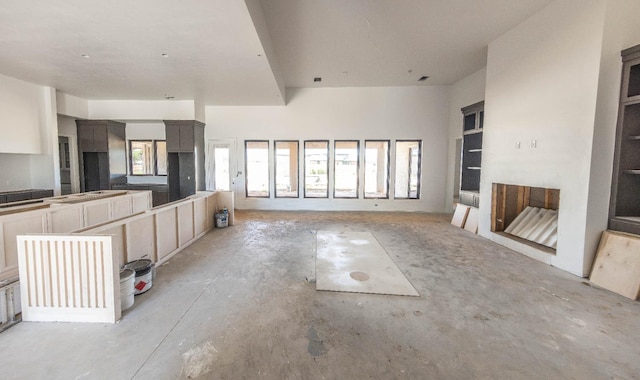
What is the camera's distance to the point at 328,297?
2.94m

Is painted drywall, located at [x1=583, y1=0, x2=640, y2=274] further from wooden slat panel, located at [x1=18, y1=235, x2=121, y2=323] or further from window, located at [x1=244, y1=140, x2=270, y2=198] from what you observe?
window, located at [x1=244, y1=140, x2=270, y2=198]

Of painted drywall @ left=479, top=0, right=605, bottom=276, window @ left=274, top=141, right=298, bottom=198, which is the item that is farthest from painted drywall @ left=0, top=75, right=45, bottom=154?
painted drywall @ left=479, top=0, right=605, bottom=276

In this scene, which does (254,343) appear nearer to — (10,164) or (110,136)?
(10,164)

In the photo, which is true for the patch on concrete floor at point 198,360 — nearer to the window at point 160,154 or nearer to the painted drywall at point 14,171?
the painted drywall at point 14,171

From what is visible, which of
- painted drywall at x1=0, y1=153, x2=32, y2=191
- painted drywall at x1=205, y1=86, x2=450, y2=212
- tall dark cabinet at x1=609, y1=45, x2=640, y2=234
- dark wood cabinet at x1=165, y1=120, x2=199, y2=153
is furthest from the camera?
→ painted drywall at x1=205, y1=86, x2=450, y2=212

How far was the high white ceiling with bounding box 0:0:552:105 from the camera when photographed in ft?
10.2

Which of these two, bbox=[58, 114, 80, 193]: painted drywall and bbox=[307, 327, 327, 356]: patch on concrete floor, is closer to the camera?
bbox=[307, 327, 327, 356]: patch on concrete floor

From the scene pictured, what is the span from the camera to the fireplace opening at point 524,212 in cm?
457

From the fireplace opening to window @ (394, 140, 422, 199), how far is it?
10.7ft

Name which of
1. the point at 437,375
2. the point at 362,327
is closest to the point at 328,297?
the point at 362,327

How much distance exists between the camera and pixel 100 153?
7.65m

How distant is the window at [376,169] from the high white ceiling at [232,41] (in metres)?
2.29

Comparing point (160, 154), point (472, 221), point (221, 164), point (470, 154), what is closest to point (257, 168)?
point (221, 164)

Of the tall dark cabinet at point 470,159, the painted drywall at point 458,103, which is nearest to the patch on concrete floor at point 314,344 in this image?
the tall dark cabinet at point 470,159
